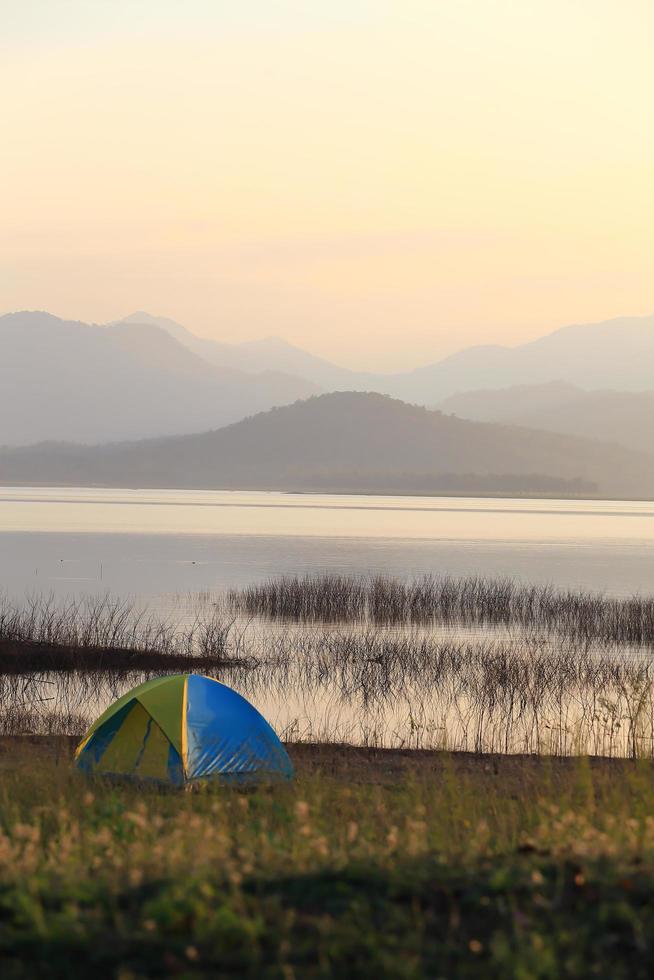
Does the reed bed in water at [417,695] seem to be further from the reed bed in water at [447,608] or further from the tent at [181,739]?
the reed bed in water at [447,608]

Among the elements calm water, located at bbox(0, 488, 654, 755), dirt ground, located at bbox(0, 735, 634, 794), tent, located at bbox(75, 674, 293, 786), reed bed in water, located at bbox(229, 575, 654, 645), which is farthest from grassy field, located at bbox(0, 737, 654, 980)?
reed bed in water, located at bbox(229, 575, 654, 645)

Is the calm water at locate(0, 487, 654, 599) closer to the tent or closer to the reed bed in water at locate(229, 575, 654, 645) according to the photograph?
the reed bed in water at locate(229, 575, 654, 645)

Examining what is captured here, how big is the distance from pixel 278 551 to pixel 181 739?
69.6 meters

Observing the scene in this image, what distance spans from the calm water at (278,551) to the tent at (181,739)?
114 feet

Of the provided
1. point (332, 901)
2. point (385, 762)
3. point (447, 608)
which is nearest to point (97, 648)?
point (385, 762)

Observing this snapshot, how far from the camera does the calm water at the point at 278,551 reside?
61.5 m

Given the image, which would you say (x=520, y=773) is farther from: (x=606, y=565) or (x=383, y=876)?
(x=606, y=565)

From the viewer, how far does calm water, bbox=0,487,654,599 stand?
61.5 m

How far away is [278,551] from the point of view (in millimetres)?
85688

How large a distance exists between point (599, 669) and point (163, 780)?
1544cm

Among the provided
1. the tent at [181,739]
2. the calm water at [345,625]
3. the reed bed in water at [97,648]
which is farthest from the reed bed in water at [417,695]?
the tent at [181,739]

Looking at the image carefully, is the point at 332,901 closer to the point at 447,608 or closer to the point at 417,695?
the point at 417,695

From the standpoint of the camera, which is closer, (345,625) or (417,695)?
(417,695)

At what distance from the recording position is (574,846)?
8.92m
